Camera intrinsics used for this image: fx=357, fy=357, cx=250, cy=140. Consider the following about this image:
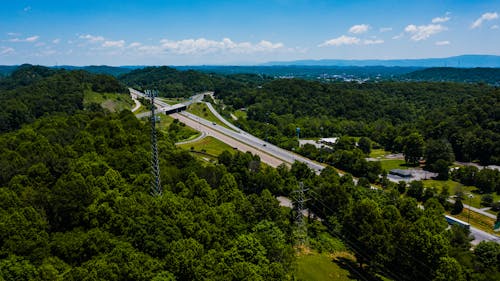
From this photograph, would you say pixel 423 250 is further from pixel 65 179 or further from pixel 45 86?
pixel 45 86

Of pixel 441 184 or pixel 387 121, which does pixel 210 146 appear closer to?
pixel 441 184

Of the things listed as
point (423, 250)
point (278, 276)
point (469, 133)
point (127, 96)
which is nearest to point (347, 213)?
point (423, 250)

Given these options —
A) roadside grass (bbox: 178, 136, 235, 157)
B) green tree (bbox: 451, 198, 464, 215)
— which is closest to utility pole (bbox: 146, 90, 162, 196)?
roadside grass (bbox: 178, 136, 235, 157)

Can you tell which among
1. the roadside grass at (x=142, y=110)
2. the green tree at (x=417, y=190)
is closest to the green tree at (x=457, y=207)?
the green tree at (x=417, y=190)

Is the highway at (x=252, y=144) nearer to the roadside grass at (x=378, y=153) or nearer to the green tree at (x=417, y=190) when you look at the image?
the green tree at (x=417, y=190)

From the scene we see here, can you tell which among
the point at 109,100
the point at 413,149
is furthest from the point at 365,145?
the point at 109,100

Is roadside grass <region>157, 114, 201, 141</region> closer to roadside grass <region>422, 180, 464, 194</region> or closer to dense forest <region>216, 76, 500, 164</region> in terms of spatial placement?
dense forest <region>216, 76, 500, 164</region>
